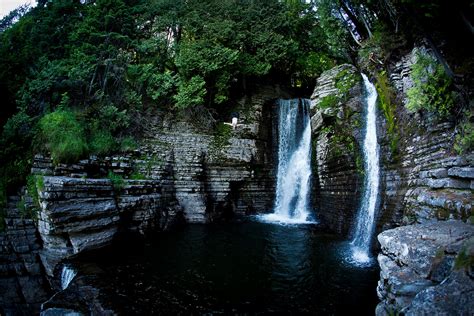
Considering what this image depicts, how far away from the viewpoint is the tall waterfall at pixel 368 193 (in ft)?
30.1

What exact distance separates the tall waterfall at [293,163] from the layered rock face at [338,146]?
88 cm

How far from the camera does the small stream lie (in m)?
5.88

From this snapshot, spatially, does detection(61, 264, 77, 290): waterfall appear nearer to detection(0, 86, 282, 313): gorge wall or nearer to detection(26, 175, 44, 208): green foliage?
detection(0, 86, 282, 313): gorge wall

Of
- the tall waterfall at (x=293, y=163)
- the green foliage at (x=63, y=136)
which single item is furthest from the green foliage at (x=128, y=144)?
the tall waterfall at (x=293, y=163)

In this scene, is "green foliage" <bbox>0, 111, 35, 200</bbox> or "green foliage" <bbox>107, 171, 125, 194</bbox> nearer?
"green foliage" <bbox>0, 111, 35, 200</bbox>

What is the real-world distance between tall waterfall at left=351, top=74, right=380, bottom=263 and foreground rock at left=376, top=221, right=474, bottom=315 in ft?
13.3

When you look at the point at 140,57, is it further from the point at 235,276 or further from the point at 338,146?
the point at 235,276

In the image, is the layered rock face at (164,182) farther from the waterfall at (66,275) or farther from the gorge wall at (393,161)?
the gorge wall at (393,161)

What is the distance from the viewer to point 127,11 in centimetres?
1449

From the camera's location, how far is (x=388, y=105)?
980cm

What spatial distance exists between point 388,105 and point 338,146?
2.67m

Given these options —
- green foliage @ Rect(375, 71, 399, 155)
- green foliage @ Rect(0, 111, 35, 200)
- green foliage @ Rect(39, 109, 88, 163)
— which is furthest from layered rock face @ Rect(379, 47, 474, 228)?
green foliage @ Rect(0, 111, 35, 200)

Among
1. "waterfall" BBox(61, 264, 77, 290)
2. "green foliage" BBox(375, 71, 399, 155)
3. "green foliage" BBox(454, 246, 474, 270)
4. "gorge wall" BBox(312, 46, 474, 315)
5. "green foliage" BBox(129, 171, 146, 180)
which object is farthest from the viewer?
"green foliage" BBox(129, 171, 146, 180)

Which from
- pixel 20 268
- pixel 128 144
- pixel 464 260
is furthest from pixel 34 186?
pixel 464 260
